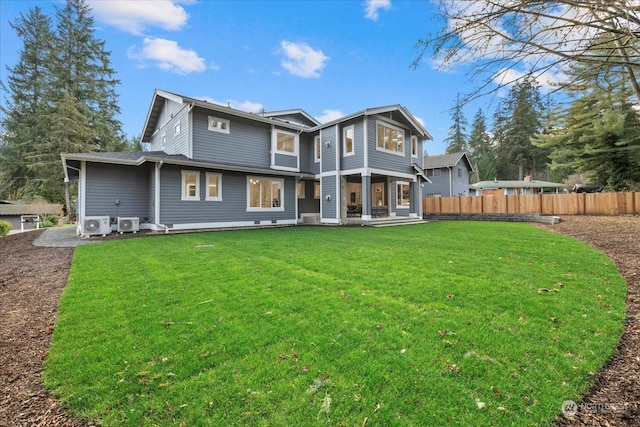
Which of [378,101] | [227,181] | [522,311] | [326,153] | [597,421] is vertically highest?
[378,101]

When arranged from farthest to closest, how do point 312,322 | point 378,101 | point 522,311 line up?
point 378,101 < point 522,311 < point 312,322

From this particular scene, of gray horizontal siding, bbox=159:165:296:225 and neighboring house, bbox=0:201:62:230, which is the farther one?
neighboring house, bbox=0:201:62:230

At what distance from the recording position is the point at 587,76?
4281 mm

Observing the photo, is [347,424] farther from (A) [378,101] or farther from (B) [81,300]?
(A) [378,101]

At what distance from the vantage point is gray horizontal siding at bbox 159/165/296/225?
37.7ft

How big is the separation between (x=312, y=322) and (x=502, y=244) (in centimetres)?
668

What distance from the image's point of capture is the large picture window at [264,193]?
1381 cm

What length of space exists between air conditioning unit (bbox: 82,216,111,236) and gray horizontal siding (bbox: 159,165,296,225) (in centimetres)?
178

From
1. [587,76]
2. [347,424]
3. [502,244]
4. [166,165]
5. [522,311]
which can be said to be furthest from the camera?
[166,165]

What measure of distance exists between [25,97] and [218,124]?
996 inches

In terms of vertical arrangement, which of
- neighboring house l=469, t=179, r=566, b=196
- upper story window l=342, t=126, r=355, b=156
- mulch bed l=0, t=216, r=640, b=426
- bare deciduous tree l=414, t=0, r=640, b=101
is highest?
upper story window l=342, t=126, r=355, b=156

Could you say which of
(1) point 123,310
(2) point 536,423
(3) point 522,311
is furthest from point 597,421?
(1) point 123,310

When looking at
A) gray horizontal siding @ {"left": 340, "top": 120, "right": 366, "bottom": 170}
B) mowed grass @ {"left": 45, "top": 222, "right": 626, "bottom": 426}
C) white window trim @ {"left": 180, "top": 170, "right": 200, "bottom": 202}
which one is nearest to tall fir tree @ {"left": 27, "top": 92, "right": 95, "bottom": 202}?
white window trim @ {"left": 180, "top": 170, "right": 200, "bottom": 202}

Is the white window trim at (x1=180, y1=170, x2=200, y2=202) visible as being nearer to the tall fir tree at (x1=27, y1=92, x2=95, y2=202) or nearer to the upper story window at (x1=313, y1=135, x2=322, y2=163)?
the upper story window at (x1=313, y1=135, x2=322, y2=163)
